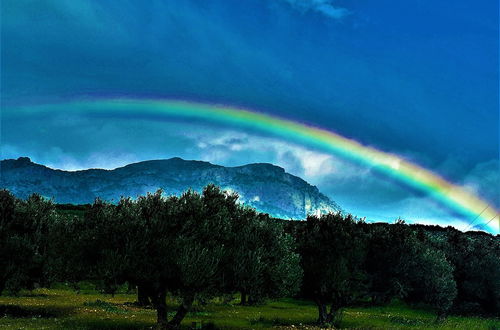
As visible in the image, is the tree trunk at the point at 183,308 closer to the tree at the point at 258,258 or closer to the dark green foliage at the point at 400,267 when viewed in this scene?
the tree at the point at 258,258

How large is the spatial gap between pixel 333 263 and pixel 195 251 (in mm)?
18541

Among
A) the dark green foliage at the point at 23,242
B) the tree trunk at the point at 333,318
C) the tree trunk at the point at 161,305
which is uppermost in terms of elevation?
the dark green foliage at the point at 23,242

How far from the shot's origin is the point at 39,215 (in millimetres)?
40219

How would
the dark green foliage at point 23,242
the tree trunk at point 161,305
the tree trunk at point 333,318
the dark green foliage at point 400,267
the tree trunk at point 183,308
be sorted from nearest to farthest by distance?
the tree trunk at point 183,308
the tree trunk at point 161,305
the dark green foliage at point 23,242
the tree trunk at point 333,318
the dark green foliage at point 400,267

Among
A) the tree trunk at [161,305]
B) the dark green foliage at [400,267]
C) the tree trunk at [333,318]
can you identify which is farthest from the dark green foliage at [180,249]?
the dark green foliage at [400,267]

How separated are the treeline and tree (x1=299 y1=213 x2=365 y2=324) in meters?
0.10

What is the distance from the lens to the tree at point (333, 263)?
137ft

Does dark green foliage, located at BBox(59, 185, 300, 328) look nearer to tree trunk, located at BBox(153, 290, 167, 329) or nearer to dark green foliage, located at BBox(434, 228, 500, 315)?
tree trunk, located at BBox(153, 290, 167, 329)

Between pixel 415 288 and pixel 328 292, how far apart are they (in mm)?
14687

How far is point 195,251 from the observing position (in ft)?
92.4

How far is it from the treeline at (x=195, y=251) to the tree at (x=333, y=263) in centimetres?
10

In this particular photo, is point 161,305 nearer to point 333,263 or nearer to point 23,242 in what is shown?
point 23,242

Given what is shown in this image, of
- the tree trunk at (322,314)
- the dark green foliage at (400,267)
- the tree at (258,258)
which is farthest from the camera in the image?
the dark green foliage at (400,267)

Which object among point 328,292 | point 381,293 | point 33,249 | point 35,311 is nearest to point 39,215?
point 33,249
